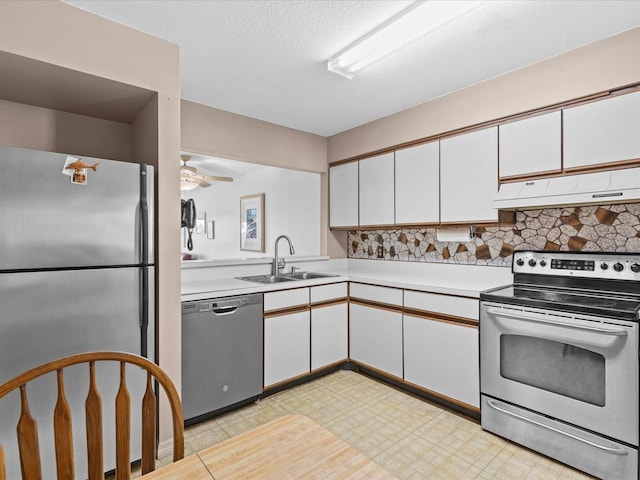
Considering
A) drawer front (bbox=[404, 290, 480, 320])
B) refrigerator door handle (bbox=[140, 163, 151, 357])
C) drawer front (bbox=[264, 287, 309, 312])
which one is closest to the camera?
refrigerator door handle (bbox=[140, 163, 151, 357])

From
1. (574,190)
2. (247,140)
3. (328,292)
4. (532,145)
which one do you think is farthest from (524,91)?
(247,140)

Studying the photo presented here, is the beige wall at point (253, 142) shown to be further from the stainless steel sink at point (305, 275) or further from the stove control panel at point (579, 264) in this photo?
the stove control panel at point (579, 264)

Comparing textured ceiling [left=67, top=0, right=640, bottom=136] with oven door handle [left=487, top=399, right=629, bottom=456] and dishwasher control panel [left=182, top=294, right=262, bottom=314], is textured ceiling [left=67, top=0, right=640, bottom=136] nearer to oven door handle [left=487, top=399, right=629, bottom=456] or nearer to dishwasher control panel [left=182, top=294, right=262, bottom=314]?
dishwasher control panel [left=182, top=294, right=262, bottom=314]

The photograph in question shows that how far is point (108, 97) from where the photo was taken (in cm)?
212

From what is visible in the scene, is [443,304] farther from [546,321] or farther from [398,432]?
[398,432]

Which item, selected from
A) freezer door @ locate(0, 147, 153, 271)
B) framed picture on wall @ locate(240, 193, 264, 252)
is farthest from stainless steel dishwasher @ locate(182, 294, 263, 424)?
framed picture on wall @ locate(240, 193, 264, 252)

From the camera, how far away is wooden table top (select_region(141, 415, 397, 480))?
83 cm

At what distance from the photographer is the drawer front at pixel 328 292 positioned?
3062 mm

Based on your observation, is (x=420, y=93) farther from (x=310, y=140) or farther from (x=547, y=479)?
(x=547, y=479)

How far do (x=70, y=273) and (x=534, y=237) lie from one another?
9.57ft

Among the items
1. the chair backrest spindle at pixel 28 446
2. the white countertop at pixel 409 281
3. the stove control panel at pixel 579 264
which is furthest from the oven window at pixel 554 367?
the chair backrest spindle at pixel 28 446

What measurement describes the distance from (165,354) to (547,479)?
2153 millimetres

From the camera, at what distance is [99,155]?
2.47 metres

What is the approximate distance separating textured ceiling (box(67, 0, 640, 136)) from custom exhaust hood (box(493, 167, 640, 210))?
78cm
